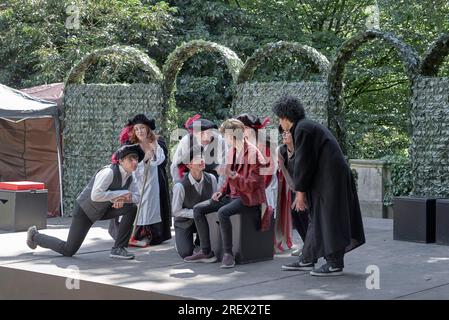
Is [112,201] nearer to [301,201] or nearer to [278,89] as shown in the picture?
[301,201]

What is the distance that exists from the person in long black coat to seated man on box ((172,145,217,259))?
62.8 inches

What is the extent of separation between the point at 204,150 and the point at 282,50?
4077 millimetres

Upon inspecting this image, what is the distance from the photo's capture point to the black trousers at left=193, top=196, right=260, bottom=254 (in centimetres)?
866

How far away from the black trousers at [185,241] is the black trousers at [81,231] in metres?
0.56

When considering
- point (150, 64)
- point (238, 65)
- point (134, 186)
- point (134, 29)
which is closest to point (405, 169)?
point (238, 65)

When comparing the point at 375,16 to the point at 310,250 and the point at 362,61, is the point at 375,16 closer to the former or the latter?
the point at 362,61

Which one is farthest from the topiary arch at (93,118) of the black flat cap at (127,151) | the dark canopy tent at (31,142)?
the black flat cap at (127,151)

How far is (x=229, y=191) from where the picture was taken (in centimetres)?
899

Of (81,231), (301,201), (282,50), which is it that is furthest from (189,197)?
(282,50)

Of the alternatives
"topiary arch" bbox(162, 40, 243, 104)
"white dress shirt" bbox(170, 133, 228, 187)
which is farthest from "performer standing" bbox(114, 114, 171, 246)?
"topiary arch" bbox(162, 40, 243, 104)

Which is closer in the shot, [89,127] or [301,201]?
[301,201]

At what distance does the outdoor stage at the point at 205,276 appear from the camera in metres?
7.33

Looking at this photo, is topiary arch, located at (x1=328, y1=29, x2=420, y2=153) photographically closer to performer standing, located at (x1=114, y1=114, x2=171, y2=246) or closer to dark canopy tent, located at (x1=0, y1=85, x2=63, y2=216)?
performer standing, located at (x1=114, y1=114, x2=171, y2=246)
